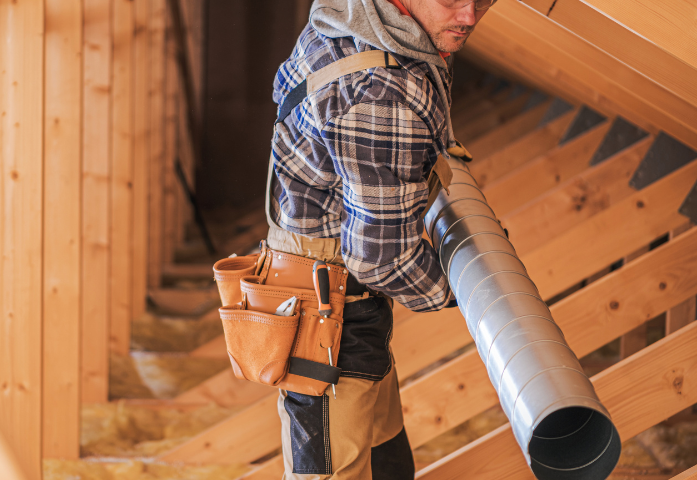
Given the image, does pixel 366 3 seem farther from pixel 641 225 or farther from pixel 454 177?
pixel 641 225

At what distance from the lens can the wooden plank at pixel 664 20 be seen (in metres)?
0.95

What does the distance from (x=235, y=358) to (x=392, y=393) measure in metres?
0.40

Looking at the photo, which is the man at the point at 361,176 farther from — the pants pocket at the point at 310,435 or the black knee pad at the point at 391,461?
the black knee pad at the point at 391,461

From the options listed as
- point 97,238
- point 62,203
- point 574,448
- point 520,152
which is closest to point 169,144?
point 97,238

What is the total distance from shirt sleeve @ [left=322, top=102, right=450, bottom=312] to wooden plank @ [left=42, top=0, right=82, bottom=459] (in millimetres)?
1274

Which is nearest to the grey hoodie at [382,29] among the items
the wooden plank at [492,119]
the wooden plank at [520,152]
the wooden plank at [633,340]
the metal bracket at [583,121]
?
the wooden plank at [633,340]

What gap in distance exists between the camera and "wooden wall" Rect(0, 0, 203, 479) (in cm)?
170

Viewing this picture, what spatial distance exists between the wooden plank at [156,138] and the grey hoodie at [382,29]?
268 cm

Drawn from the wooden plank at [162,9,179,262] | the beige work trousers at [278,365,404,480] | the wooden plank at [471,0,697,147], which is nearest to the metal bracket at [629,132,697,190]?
the wooden plank at [471,0,697,147]

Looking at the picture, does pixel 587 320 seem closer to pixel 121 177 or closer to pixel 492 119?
pixel 121 177

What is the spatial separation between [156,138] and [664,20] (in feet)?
10.2

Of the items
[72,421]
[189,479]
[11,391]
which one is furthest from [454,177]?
[72,421]

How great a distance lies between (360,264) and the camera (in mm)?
1058

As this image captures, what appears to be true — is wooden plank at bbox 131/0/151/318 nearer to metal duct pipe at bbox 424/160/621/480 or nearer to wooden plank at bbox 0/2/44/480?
wooden plank at bbox 0/2/44/480
